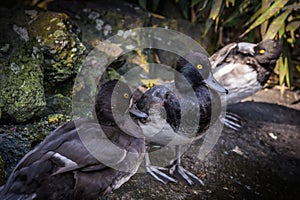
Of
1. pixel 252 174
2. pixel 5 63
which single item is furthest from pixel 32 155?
pixel 252 174

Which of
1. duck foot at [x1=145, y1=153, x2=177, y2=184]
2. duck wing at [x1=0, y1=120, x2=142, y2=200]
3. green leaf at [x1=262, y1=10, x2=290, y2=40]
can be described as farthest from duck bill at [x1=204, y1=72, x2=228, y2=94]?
green leaf at [x1=262, y1=10, x2=290, y2=40]

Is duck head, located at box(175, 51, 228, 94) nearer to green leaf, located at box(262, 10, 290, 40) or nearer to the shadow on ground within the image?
the shadow on ground

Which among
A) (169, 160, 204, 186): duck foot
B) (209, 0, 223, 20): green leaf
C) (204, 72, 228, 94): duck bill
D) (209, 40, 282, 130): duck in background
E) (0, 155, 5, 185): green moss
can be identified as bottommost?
(169, 160, 204, 186): duck foot

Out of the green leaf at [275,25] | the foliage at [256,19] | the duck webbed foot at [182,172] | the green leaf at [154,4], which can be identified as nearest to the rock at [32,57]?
the duck webbed foot at [182,172]

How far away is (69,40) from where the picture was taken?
446cm

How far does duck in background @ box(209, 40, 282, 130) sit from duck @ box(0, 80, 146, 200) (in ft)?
7.15

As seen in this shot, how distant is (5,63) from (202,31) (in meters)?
3.41

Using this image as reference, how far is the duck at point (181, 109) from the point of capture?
389cm

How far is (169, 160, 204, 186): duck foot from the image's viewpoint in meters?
4.06

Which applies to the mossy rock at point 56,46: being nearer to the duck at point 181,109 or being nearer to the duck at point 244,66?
the duck at point 181,109

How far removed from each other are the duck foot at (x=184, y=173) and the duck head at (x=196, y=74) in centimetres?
71

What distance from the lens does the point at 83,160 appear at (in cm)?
293

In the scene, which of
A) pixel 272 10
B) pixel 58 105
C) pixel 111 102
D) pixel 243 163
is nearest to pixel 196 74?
pixel 243 163

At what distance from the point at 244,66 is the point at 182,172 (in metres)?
1.68
